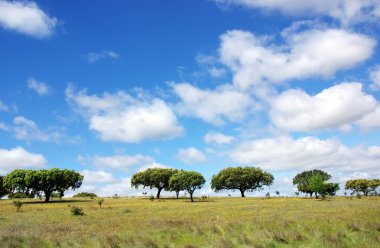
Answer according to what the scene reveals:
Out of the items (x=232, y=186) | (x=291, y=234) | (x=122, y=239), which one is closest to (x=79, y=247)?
(x=122, y=239)

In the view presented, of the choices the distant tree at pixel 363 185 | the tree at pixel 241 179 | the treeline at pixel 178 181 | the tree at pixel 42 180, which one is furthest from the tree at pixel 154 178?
the distant tree at pixel 363 185

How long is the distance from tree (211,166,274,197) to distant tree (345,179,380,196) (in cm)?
4746

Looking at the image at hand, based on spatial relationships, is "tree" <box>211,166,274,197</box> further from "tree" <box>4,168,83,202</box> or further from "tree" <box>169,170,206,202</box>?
"tree" <box>4,168,83,202</box>

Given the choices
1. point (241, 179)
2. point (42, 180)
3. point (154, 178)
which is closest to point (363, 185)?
point (241, 179)

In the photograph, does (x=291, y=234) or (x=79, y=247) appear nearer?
(x=79, y=247)

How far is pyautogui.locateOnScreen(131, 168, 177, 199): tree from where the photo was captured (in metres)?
122

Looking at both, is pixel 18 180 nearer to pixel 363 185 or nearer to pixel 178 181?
pixel 178 181

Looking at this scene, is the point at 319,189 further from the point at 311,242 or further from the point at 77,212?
the point at 311,242

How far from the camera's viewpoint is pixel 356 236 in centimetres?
2083

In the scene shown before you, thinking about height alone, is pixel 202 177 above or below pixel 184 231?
above

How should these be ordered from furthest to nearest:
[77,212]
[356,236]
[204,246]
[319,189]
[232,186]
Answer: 1. [232,186]
2. [319,189]
3. [77,212]
4. [356,236]
5. [204,246]

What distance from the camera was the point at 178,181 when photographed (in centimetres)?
10094

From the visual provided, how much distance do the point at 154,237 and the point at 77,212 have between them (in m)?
28.2

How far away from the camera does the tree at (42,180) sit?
95.6 meters
